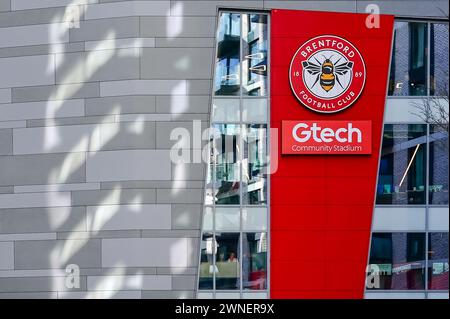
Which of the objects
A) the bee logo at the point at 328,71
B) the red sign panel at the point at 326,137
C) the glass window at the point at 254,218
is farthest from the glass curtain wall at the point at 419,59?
the glass window at the point at 254,218

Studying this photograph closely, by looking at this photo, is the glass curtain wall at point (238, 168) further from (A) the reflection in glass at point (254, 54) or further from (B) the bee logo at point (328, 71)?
(B) the bee logo at point (328, 71)

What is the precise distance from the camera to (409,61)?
63.0ft

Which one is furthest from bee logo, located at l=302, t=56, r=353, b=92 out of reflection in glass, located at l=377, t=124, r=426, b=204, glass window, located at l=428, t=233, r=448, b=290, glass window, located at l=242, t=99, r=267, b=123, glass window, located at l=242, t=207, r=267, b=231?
glass window, located at l=428, t=233, r=448, b=290

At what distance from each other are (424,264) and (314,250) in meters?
2.77

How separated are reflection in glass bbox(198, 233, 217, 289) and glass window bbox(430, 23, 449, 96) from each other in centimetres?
653

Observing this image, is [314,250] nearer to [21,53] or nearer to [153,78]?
[153,78]

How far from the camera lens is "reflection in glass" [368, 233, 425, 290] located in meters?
18.9

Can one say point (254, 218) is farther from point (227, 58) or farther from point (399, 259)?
point (227, 58)

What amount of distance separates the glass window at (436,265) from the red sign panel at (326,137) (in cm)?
271

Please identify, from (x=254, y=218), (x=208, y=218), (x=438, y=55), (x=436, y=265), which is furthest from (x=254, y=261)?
(x=438, y=55)

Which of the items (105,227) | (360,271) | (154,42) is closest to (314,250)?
(360,271)

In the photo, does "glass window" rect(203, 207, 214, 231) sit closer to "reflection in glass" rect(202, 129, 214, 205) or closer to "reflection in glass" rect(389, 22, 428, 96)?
"reflection in glass" rect(202, 129, 214, 205)

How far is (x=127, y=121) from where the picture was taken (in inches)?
734

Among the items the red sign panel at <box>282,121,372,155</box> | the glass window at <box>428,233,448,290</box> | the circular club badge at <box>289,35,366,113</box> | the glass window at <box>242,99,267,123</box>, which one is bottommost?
the glass window at <box>428,233,448,290</box>
